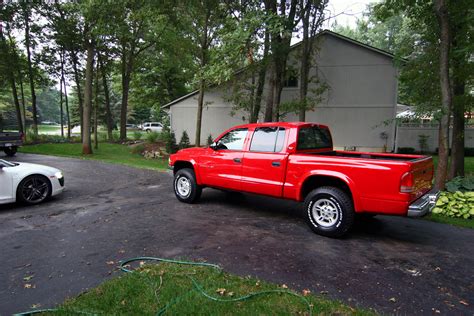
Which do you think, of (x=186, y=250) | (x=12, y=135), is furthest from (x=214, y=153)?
(x=12, y=135)

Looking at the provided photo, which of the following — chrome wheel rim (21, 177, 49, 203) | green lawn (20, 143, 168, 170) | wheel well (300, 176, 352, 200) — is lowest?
chrome wheel rim (21, 177, 49, 203)

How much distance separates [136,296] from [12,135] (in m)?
16.9

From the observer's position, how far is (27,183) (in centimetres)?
699

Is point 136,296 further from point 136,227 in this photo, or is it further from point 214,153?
point 214,153

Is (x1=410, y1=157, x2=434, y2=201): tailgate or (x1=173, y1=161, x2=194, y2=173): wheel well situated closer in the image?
(x1=410, y1=157, x2=434, y2=201): tailgate

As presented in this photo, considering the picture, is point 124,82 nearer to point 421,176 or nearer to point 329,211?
point 329,211

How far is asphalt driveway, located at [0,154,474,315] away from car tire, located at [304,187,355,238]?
17 cm

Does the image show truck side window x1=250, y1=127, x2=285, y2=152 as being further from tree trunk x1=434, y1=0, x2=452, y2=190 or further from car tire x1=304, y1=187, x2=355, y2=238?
tree trunk x1=434, y1=0, x2=452, y2=190

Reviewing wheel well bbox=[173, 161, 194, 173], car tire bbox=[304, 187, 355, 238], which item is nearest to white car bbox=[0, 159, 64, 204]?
wheel well bbox=[173, 161, 194, 173]

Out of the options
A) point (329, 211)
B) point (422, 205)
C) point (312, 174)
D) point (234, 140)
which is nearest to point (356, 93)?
point (234, 140)

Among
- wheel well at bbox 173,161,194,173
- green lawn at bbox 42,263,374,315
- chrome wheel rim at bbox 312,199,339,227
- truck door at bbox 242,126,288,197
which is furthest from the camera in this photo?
wheel well at bbox 173,161,194,173

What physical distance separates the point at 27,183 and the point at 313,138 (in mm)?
6199

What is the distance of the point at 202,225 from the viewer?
18.4 ft

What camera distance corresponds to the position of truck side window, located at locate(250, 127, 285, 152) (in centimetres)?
579
